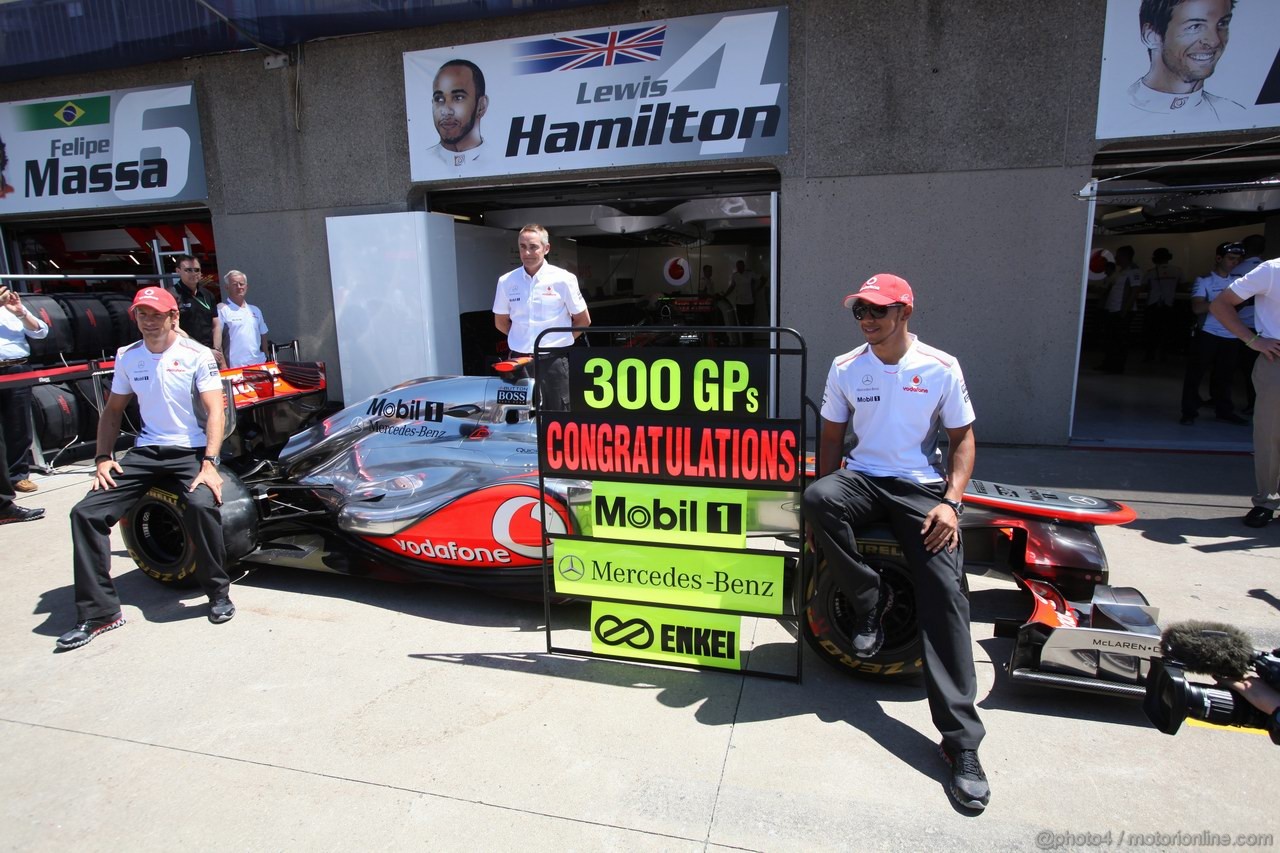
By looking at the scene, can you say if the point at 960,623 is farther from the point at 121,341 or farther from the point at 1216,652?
the point at 121,341

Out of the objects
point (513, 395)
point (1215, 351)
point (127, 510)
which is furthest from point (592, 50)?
point (1215, 351)

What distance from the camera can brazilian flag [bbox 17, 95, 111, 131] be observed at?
9.63 metres

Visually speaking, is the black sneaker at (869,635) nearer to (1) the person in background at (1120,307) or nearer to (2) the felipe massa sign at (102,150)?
(2) the felipe massa sign at (102,150)

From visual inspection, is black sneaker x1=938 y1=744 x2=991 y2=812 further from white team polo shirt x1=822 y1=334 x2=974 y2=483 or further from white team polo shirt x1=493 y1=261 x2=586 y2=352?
white team polo shirt x1=493 y1=261 x2=586 y2=352

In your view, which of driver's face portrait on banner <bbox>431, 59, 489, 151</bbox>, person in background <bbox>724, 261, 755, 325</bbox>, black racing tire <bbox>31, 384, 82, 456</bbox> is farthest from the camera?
person in background <bbox>724, 261, 755, 325</bbox>

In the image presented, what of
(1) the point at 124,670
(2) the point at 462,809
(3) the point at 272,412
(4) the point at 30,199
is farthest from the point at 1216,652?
(4) the point at 30,199

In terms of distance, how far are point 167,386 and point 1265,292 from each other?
6.63 metres

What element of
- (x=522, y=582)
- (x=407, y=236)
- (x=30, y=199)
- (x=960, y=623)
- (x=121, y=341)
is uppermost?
(x=30, y=199)

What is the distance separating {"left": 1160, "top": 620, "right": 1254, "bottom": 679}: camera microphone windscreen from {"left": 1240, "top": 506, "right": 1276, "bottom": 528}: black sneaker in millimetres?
3077

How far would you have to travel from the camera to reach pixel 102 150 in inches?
384

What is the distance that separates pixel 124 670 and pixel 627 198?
6665 mm

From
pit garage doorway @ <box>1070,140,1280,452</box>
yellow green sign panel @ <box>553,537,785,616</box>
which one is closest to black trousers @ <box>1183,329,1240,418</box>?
pit garage doorway @ <box>1070,140,1280,452</box>

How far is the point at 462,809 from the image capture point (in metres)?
2.42

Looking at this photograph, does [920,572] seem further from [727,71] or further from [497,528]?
[727,71]
